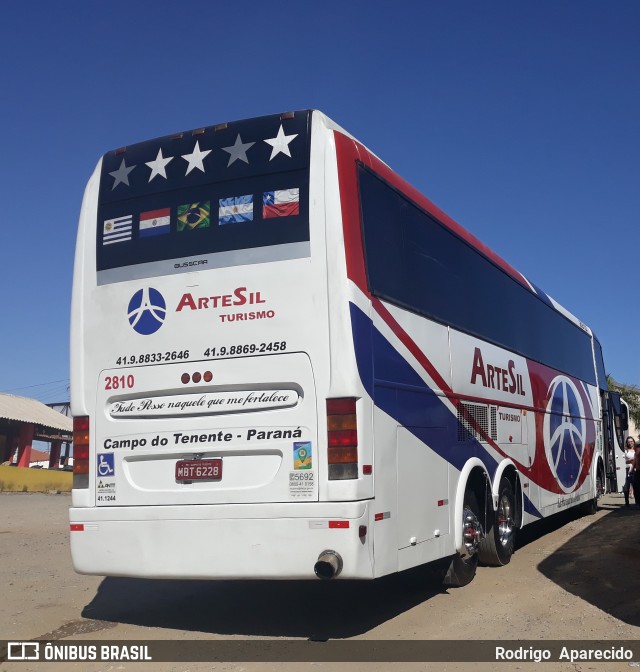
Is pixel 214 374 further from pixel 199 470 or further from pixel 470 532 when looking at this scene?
pixel 470 532

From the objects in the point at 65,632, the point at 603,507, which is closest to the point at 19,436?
the point at 603,507

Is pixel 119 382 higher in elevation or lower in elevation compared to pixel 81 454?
higher

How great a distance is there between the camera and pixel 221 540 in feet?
20.4

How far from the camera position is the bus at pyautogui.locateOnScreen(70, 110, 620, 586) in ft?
20.0

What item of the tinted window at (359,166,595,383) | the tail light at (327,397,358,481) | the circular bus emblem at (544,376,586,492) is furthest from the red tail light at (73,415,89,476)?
the circular bus emblem at (544,376,586,492)

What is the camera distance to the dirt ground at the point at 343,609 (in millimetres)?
6281

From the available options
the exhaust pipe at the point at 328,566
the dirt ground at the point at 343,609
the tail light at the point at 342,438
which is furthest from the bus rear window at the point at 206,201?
the dirt ground at the point at 343,609

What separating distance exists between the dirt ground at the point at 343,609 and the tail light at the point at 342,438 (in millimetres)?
1378

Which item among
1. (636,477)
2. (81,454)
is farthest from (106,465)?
(636,477)

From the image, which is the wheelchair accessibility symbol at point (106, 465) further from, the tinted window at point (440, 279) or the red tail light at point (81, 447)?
the tinted window at point (440, 279)

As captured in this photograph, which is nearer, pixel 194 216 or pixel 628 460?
pixel 194 216

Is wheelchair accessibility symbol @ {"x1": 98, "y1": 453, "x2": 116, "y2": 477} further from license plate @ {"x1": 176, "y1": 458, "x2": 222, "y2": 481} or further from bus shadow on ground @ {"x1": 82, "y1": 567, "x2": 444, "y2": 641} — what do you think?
bus shadow on ground @ {"x1": 82, "y1": 567, "x2": 444, "y2": 641}

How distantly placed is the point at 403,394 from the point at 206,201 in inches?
93.5

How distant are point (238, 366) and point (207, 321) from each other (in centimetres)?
49
